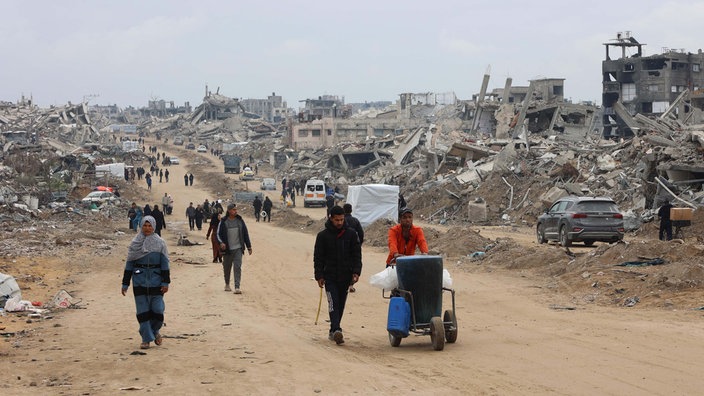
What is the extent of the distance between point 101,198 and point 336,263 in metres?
45.6

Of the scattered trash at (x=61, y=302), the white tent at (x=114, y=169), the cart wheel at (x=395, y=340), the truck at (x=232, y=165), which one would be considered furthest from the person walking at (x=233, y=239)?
the truck at (x=232, y=165)

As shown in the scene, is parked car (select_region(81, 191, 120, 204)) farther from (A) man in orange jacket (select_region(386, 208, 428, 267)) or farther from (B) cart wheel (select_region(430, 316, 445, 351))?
(B) cart wheel (select_region(430, 316, 445, 351))

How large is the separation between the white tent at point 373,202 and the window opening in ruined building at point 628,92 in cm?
7042

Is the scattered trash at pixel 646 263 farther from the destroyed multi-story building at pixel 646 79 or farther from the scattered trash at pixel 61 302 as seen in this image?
the destroyed multi-story building at pixel 646 79

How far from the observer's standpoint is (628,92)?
101750 millimetres

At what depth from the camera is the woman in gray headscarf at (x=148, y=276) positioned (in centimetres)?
1084

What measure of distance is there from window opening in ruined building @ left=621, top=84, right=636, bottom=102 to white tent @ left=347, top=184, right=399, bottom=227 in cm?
7042

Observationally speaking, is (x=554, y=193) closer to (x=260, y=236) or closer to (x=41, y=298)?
(x=260, y=236)

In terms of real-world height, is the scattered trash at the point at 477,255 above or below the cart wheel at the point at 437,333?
below

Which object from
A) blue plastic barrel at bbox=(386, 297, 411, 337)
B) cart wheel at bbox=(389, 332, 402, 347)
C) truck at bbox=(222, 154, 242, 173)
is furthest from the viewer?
truck at bbox=(222, 154, 242, 173)

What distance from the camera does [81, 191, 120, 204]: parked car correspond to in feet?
175

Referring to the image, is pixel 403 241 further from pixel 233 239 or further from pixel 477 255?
pixel 477 255

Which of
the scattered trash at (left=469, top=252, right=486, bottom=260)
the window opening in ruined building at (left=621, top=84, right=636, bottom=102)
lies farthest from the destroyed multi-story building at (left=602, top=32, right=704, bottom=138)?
the scattered trash at (left=469, top=252, right=486, bottom=260)

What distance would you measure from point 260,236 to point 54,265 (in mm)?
12997
